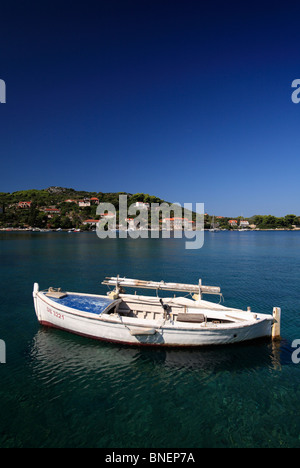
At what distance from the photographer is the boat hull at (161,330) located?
1280 cm

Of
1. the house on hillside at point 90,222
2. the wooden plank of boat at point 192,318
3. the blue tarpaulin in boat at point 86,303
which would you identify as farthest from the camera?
the house on hillside at point 90,222

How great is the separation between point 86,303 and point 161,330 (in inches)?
206

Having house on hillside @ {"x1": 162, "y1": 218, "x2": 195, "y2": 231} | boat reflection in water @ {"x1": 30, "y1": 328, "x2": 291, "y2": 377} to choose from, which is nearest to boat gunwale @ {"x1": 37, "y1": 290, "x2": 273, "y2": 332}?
boat reflection in water @ {"x1": 30, "y1": 328, "x2": 291, "y2": 377}

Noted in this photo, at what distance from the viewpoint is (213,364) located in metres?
12.1

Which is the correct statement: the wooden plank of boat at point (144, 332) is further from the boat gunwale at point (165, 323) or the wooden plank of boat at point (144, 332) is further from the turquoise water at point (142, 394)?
the turquoise water at point (142, 394)

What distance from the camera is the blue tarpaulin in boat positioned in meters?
14.4

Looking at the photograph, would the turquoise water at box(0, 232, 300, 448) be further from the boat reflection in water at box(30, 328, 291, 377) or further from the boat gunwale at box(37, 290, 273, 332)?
the boat gunwale at box(37, 290, 273, 332)

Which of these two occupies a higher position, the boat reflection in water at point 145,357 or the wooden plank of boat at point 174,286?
the wooden plank of boat at point 174,286

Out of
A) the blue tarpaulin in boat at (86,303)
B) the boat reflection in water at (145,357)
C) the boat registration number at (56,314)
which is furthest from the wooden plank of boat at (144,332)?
the boat registration number at (56,314)

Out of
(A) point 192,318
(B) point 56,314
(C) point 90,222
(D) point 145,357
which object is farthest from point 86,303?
(C) point 90,222

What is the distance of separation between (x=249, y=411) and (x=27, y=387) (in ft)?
29.4

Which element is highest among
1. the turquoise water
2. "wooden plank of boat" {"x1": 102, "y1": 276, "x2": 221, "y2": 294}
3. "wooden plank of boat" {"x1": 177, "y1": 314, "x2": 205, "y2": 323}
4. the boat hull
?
"wooden plank of boat" {"x1": 102, "y1": 276, "x2": 221, "y2": 294}

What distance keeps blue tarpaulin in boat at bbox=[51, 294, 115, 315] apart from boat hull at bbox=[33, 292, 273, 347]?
582mm
